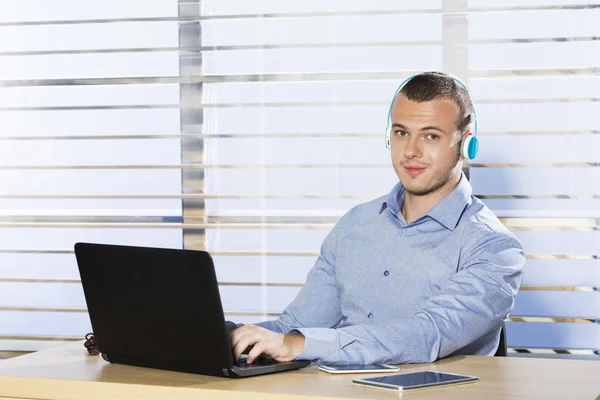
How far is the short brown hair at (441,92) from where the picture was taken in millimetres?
2639

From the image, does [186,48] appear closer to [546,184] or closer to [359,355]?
[546,184]

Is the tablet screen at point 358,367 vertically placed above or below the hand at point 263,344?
below

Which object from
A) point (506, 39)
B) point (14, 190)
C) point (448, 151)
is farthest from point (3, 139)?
point (448, 151)

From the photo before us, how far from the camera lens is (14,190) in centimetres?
475

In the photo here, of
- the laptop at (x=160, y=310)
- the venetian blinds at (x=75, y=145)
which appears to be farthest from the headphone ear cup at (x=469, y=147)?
the venetian blinds at (x=75, y=145)

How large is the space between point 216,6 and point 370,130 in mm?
941

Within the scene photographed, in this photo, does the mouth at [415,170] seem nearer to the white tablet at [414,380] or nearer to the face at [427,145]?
the face at [427,145]

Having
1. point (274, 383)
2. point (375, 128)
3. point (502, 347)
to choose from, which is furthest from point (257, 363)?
point (375, 128)

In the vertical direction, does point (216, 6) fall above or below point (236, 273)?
above

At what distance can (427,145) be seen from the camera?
2623mm

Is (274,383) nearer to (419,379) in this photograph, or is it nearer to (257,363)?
(257,363)

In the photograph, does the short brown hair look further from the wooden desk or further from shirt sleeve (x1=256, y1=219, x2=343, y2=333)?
the wooden desk

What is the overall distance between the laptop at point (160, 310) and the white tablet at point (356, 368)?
0.22ft

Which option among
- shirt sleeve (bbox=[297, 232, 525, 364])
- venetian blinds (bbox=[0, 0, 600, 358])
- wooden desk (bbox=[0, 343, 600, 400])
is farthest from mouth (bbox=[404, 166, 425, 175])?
venetian blinds (bbox=[0, 0, 600, 358])
